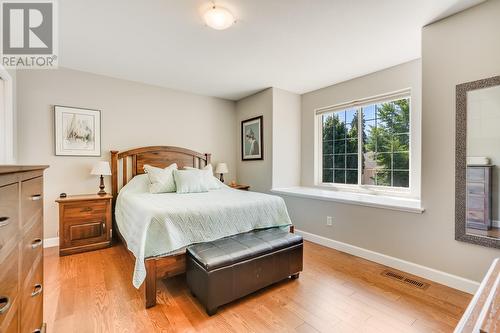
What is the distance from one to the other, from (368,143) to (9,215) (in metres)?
3.76

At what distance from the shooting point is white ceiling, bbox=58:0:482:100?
1.91m

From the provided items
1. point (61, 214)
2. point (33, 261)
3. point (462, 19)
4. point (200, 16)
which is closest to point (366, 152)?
point (462, 19)

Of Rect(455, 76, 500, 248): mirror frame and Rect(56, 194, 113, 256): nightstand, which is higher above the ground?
Rect(455, 76, 500, 248): mirror frame

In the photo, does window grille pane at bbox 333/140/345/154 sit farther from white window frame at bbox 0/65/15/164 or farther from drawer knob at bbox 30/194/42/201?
white window frame at bbox 0/65/15/164

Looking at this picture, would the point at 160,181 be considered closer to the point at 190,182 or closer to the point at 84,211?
the point at 190,182

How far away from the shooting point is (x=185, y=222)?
202 centimetres

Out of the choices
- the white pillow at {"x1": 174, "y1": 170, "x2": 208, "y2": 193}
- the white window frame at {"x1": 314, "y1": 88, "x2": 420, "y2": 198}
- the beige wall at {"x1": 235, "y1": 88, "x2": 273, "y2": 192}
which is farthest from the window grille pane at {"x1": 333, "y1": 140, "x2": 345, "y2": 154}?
the white pillow at {"x1": 174, "y1": 170, "x2": 208, "y2": 193}

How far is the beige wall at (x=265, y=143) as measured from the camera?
389 cm

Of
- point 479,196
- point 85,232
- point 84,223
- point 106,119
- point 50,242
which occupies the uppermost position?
Result: point 106,119

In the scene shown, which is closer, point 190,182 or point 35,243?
point 35,243

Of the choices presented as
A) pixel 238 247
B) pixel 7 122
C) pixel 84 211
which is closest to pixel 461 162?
pixel 238 247

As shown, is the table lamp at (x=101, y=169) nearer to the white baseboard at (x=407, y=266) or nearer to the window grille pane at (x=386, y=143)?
the white baseboard at (x=407, y=266)

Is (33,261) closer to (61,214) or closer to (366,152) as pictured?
(61,214)

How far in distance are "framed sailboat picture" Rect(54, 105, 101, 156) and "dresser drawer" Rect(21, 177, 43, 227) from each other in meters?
2.35
